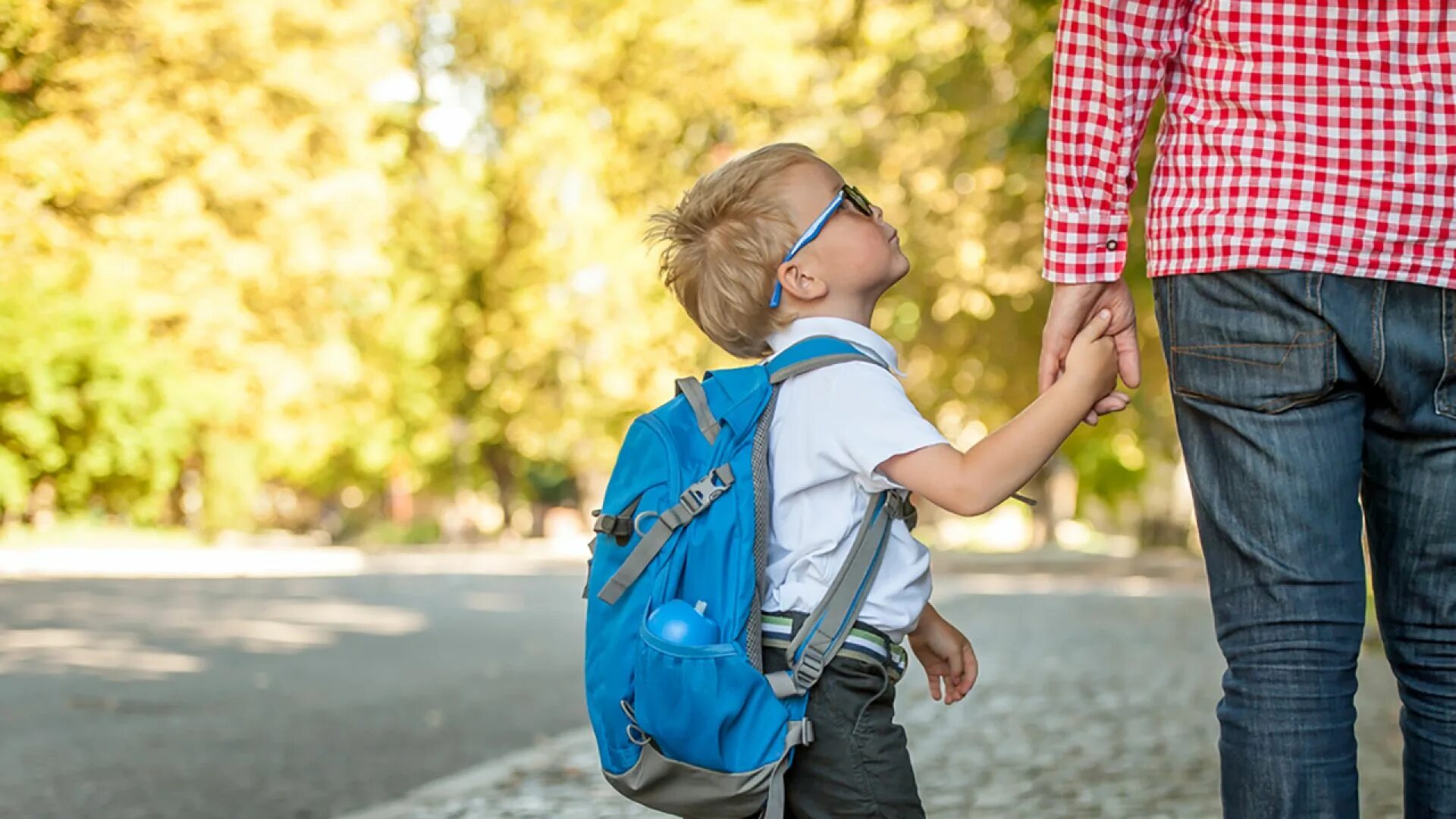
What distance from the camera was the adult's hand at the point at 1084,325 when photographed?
2428mm

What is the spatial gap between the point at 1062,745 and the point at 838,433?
4687mm

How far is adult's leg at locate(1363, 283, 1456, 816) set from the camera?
87.0 inches

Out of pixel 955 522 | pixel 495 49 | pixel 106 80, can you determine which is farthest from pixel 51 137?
pixel 955 522

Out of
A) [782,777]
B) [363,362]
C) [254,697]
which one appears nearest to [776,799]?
[782,777]

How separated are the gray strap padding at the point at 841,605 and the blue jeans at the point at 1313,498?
0.45 m

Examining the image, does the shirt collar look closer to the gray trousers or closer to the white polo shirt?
the white polo shirt

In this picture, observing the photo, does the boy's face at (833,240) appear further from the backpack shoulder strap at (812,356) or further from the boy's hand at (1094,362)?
the boy's hand at (1094,362)

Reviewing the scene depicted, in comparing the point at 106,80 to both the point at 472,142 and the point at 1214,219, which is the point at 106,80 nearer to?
the point at 1214,219

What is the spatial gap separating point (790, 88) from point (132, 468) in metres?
6.56

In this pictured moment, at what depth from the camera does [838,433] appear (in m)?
2.40

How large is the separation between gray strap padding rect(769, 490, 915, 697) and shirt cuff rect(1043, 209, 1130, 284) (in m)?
0.40

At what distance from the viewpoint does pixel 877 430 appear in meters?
2.36

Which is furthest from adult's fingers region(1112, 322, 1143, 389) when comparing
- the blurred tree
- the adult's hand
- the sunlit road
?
the blurred tree

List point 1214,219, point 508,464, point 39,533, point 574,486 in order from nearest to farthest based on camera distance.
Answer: point 1214,219 < point 39,533 < point 508,464 < point 574,486
